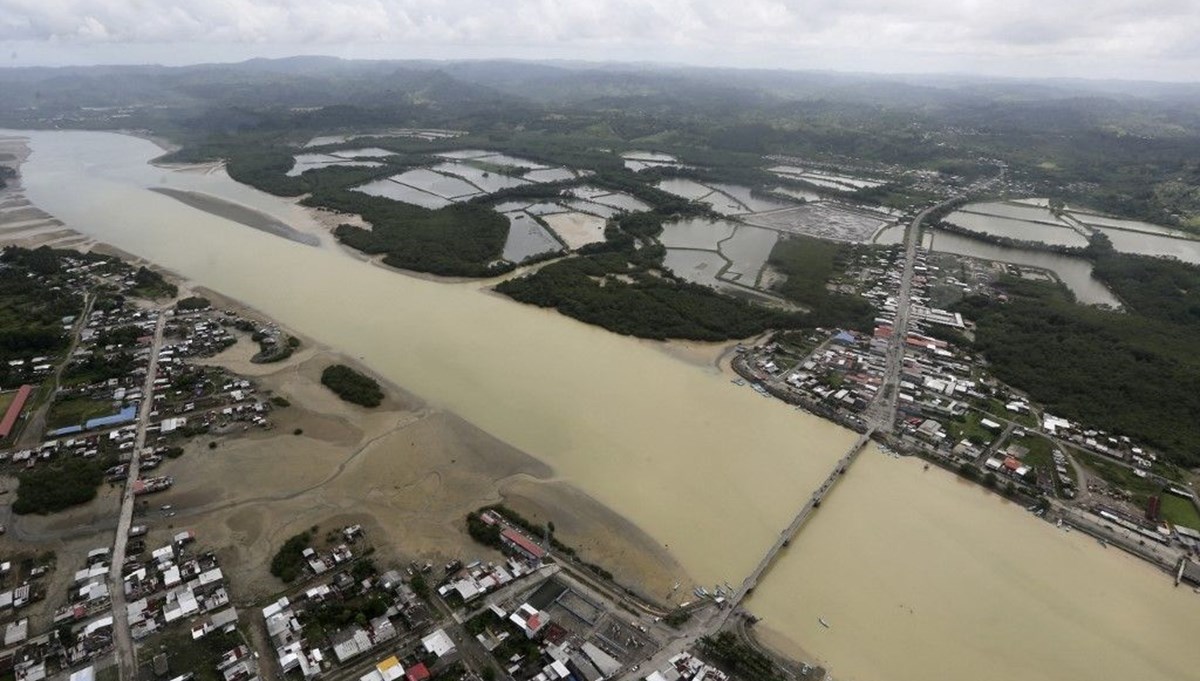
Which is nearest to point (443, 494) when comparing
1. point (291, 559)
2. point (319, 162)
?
point (291, 559)

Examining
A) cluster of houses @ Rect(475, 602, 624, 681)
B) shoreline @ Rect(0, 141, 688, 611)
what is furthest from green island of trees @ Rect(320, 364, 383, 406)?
cluster of houses @ Rect(475, 602, 624, 681)

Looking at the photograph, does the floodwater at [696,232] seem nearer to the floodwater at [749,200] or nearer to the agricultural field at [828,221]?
the agricultural field at [828,221]

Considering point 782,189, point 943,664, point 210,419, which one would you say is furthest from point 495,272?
point 782,189

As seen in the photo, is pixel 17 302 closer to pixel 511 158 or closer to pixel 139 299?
pixel 139 299

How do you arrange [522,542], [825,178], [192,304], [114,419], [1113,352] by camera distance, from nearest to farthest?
[522,542]
[114,419]
[1113,352]
[192,304]
[825,178]

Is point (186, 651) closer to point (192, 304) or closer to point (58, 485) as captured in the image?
point (58, 485)
